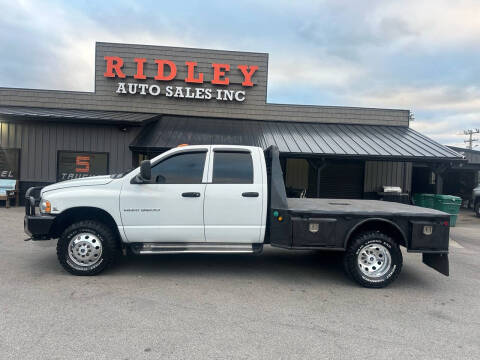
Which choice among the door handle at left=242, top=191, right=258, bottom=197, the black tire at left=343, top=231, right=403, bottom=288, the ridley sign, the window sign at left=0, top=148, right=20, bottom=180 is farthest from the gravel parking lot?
the ridley sign

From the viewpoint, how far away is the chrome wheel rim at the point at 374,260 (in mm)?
4629

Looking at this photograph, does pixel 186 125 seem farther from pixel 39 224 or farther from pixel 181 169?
pixel 39 224

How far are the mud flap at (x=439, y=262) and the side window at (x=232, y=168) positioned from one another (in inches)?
118

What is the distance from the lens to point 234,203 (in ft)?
15.3

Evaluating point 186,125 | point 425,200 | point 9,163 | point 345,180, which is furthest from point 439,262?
point 9,163

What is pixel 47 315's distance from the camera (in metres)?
3.45

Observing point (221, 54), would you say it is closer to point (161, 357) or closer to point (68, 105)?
point (68, 105)

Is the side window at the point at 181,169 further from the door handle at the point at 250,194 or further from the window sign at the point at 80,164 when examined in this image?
the window sign at the point at 80,164

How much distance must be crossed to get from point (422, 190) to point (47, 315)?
60.2 ft

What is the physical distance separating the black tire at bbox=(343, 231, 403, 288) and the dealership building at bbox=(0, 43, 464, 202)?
601cm

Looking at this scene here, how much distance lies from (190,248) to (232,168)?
4.48ft

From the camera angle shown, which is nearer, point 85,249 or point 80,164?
point 85,249

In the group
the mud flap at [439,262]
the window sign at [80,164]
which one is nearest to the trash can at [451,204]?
the mud flap at [439,262]

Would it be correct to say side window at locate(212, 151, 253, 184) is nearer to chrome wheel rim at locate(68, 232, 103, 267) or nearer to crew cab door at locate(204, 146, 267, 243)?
crew cab door at locate(204, 146, 267, 243)
